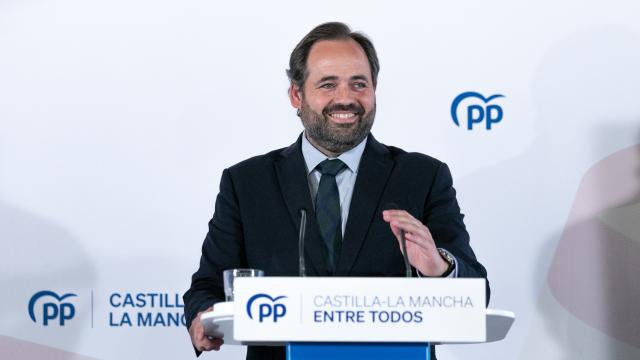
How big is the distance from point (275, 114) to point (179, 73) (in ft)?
1.67

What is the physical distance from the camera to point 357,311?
2.34 m

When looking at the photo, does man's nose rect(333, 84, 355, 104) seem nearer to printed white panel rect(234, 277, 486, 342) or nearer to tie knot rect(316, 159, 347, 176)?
tie knot rect(316, 159, 347, 176)

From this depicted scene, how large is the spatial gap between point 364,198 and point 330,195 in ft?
0.42

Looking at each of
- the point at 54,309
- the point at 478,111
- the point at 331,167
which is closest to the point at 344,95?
the point at 331,167

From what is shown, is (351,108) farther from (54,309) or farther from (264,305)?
(54,309)

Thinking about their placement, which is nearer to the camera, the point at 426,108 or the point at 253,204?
the point at 253,204

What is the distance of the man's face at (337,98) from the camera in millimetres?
3715

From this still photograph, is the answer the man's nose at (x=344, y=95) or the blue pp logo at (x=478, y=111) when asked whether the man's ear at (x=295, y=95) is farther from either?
the blue pp logo at (x=478, y=111)

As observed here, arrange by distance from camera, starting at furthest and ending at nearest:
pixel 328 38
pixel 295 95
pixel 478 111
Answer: pixel 478 111 → pixel 295 95 → pixel 328 38

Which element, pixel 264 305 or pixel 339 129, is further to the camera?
pixel 339 129

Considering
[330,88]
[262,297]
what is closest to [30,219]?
[330,88]

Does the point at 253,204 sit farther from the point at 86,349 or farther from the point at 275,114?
the point at 86,349

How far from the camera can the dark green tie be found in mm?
3469

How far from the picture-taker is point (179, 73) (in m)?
4.79
